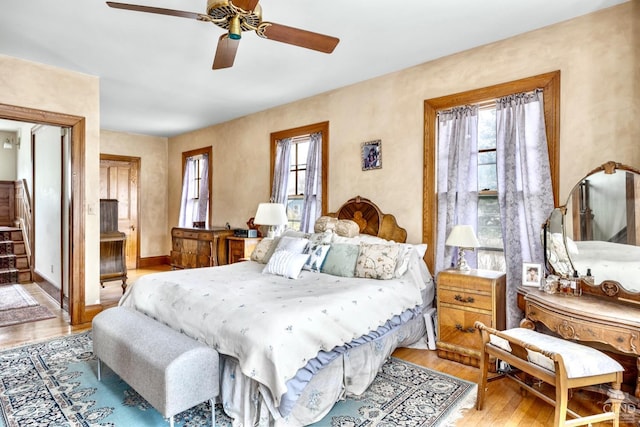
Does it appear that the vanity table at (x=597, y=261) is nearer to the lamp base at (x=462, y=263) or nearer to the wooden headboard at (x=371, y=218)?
the lamp base at (x=462, y=263)

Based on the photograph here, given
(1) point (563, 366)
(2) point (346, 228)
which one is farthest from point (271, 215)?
(1) point (563, 366)

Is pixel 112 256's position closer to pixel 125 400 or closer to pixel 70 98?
pixel 70 98

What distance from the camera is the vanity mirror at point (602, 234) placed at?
7.83 feet

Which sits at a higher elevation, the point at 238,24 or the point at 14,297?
the point at 238,24

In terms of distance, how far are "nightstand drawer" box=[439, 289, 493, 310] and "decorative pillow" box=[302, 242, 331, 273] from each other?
112 centimetres

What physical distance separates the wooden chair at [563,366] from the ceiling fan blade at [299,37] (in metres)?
2.23

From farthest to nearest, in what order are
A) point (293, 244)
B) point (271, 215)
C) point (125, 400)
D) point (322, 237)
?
point (271, 215)
point (322, 237)
point (293, 244)
point (125, 400)

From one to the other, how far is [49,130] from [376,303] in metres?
5.41

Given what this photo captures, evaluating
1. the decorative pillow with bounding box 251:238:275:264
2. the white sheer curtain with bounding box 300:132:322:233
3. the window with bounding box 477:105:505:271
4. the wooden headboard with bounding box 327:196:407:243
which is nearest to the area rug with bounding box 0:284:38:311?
the decorative pillow with bounding box 251:238:275:264

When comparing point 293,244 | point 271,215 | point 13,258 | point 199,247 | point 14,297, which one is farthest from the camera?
point 13,258

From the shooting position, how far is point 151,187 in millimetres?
7688

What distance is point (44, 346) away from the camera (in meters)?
3.30

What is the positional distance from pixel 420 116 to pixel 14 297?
611cm

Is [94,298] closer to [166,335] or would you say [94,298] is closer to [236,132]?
[166,335]
